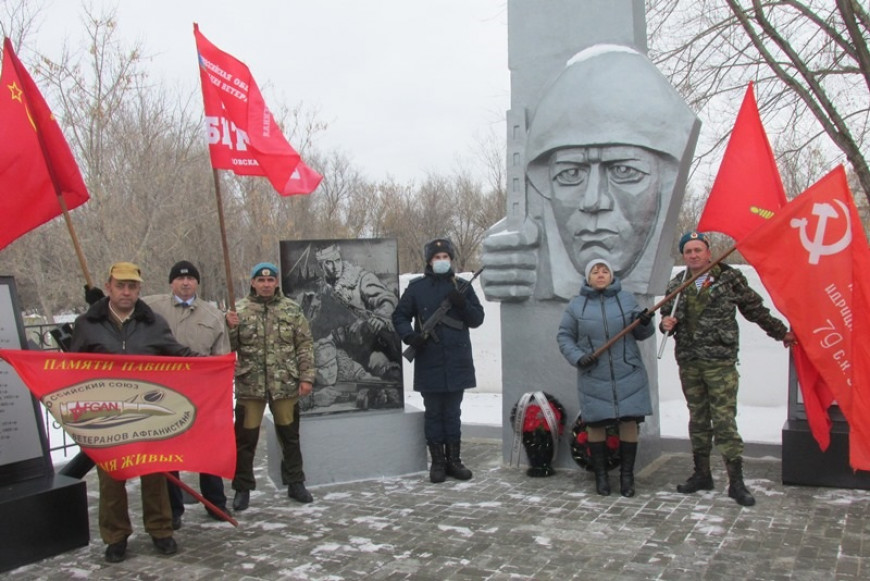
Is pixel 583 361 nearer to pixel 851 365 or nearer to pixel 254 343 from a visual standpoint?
pixel 851 365

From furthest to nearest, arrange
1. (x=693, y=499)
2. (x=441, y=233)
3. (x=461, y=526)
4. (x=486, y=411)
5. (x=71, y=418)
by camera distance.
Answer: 1. (x=441, y=233)
2. (x=486, y=411)
3. (x=693, y=499)
4. (x=461, y=526)
5. (x=71, y=418)

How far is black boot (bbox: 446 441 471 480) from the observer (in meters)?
6.01

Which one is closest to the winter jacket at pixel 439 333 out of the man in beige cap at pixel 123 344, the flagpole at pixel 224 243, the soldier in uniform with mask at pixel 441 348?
the soldier in uniform with mask at pixel 441 348

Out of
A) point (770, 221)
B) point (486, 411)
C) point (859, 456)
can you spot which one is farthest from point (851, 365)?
point (486, 411)

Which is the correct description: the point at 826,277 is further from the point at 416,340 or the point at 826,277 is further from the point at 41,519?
the point at 41,519

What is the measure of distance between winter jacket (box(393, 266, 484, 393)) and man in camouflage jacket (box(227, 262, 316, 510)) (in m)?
0.89

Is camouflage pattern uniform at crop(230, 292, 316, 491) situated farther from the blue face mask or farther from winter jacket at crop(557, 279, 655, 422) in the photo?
winter jacket at crop(557, 279, 655, 422)

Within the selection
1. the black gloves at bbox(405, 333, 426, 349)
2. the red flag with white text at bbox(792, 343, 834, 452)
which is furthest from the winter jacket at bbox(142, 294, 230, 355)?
the red flag with white text at bbox(792, 343, 834, 452)

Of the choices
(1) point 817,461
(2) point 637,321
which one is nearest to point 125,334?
(2) point 637,321

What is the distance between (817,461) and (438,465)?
2805 mm

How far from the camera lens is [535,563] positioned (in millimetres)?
4090

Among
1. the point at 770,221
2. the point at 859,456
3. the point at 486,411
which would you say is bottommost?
the point at 486,411

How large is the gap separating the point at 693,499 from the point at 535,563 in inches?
66.5

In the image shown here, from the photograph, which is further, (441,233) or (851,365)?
(441,233)
